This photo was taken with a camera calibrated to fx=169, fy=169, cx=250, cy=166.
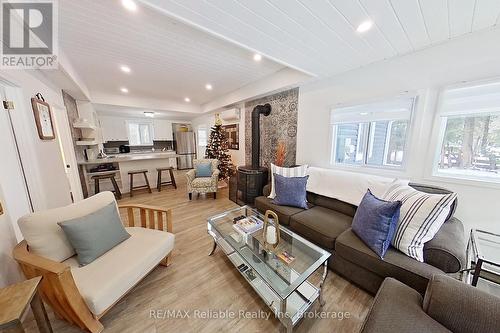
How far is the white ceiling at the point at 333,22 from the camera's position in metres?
1.20

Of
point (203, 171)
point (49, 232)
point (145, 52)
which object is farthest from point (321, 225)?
point (145, 52)

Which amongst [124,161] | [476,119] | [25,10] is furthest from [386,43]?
[124,161]

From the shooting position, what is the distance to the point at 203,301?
1478 millimetres

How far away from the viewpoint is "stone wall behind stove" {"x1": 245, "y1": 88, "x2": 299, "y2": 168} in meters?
3.20

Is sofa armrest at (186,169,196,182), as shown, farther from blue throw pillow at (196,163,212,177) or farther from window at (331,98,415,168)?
window at (331,98,415,168)

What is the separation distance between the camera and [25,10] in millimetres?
1378

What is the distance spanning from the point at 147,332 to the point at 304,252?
4.53 feet

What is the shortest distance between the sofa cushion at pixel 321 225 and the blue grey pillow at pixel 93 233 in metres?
1.85

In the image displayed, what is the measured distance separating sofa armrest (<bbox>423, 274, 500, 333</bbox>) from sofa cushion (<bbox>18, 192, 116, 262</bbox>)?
2.49 m

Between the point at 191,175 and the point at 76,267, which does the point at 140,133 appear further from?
the point at 76,267

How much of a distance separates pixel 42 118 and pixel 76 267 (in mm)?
2088

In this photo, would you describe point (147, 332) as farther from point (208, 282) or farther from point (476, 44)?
point (476, 44)

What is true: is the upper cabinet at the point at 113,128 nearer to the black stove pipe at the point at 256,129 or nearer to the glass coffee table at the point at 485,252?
the black stove pipe at the point at 256,129

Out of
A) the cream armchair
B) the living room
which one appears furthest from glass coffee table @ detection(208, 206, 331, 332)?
the cream armchair
